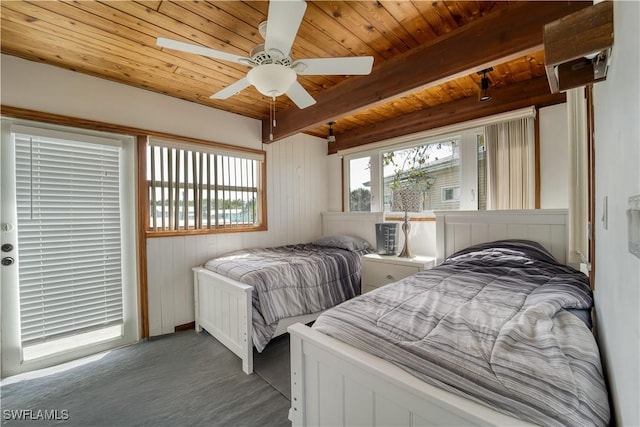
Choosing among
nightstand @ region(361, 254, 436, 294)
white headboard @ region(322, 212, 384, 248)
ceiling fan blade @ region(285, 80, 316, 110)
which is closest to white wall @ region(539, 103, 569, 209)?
nightstand @ region(361, 254, 436, 294)

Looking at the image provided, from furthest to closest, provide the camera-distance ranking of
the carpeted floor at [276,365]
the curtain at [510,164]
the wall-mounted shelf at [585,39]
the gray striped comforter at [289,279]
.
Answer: the curtain at [510,164]
the gray striped comforter at [289,279]
the carpeted floor at [276,365]
the wall-mounted shelf at [585,39]

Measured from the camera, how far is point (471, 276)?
1.81m

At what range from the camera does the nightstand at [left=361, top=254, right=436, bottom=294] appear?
266 cm

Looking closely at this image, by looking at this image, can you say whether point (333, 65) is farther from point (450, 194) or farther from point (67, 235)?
point (67, 235)

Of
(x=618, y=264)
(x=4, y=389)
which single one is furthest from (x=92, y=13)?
(x=618, y=264)

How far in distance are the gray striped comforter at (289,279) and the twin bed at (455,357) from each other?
96 cm

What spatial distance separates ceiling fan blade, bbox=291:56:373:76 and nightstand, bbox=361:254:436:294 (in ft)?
5.98

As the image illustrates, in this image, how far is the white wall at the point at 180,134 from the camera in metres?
2.20

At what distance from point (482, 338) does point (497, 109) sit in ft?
8.31

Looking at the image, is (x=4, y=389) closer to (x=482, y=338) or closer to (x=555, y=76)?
(x=482, y=338)

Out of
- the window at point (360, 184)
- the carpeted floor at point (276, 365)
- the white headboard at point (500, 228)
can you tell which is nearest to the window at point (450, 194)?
the white headboard at point (500, 228)

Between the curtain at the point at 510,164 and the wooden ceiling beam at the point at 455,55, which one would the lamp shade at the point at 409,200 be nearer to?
the curtain at the point at 510,164

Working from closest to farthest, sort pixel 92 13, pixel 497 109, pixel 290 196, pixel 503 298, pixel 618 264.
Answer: pixel 618 264 → pixel 503 298 → pixel 92 13 → pixel 497 109 → pixel 290 196

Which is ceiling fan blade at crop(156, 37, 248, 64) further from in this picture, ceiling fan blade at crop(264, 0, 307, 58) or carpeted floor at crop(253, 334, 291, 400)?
carpeted floor at crop(253, 334, 291, 400)
